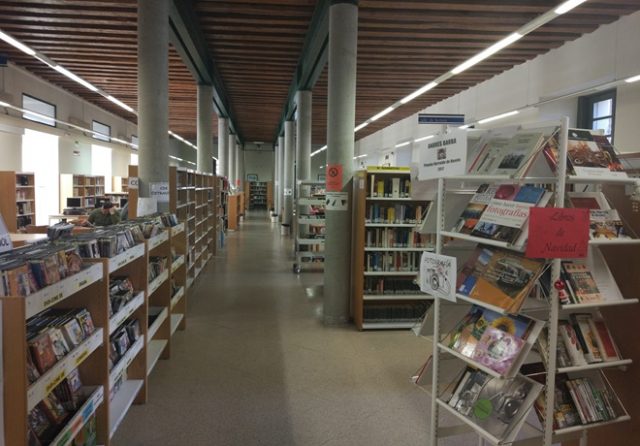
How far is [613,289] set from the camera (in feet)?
7.77

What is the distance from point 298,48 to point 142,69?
14.3ft

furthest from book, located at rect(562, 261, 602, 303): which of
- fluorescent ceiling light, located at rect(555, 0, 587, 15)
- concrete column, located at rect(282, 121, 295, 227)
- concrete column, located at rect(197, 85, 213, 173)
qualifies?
concrete column, located at rect(282, 121, 295, 227)

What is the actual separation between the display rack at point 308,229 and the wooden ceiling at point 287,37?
9.77 ft

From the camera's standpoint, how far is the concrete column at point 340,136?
18.6ft

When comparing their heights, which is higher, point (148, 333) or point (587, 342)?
point (587, 342)

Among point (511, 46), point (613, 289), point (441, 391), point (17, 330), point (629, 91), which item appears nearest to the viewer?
point (17, 330)

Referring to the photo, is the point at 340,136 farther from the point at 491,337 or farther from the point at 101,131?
the point at 101,131

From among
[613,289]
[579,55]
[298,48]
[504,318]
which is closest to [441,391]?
[504,318]

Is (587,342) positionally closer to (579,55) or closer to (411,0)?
(411,0)

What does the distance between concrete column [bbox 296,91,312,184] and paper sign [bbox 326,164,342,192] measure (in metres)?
6.39

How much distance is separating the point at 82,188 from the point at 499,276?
1601 cm

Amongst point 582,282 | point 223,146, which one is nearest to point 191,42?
point 582,282

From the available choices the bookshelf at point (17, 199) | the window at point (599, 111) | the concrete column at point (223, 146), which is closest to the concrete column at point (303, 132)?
the concrete column at point (223, 146)

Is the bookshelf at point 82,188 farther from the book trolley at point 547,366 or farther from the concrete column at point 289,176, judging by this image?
the book trolley at point 547,366
